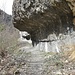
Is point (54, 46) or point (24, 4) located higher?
point (24, 4)

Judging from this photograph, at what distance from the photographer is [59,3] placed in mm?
6809

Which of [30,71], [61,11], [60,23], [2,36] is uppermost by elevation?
[61,11]

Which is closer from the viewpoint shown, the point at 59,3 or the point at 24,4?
the point at 59,3

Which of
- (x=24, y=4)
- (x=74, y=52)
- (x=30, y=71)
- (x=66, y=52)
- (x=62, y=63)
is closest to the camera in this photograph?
(x=30, y=71)

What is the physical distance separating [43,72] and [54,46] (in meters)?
4.13

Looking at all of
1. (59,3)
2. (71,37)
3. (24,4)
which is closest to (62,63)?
(71,37)

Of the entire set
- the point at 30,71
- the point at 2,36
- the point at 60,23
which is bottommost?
the point at 30,71

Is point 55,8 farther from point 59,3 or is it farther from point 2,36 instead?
point 2,36

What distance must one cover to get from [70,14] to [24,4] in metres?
3.85

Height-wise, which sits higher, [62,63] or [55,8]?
[55,8]

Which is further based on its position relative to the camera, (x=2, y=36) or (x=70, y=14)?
(x=2, y=36)

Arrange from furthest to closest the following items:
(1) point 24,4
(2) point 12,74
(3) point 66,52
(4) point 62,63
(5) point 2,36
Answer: (1) point 24,4
(5) point 2,36
(3) point 66,52
(4) point 62,63
(2) point 12,74

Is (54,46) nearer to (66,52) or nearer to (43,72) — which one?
(66,52)

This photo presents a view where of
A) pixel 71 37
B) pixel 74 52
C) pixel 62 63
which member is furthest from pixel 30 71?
pixel 71 37
